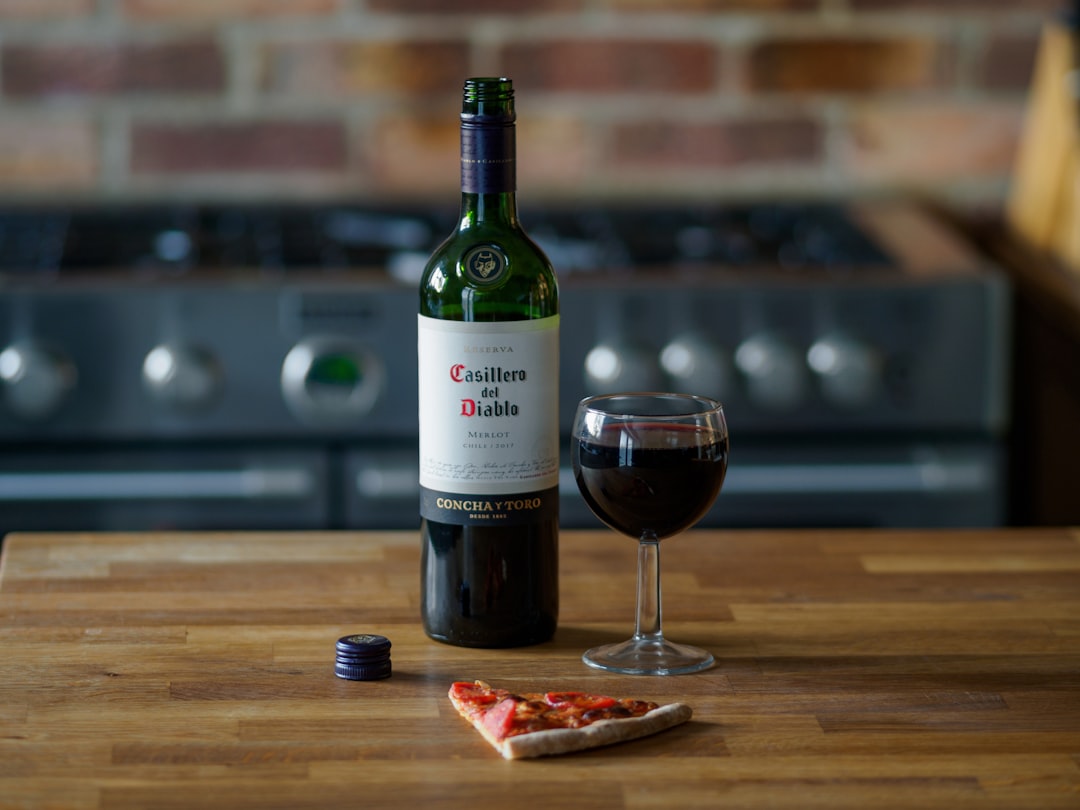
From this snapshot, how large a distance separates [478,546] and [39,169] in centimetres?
175

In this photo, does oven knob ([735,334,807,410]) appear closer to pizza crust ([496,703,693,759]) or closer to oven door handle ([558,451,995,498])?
oven door handle ([558,451,995,498])

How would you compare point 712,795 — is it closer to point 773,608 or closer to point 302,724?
→ point 302,724

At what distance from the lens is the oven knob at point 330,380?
1.90 meters

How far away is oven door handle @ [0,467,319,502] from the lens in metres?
1.94

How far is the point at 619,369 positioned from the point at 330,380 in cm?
35

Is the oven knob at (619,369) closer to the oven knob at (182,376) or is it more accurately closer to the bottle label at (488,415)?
the oven knob at (182,376)

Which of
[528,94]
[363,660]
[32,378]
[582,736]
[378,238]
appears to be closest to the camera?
[582,736]

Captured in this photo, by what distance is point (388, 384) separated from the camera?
1921 millimetres

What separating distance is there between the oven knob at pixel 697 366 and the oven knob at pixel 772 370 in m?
0.03

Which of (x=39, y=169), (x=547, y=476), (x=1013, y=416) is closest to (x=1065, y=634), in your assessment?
(x=547, y=476)

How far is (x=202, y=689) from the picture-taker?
909mm

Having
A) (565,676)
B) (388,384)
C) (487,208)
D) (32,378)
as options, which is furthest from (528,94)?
(565,676)

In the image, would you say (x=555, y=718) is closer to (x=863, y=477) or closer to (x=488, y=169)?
(x=488, y=169)

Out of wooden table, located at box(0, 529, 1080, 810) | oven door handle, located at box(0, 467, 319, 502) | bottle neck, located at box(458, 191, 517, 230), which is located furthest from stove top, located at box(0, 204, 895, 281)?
bottle neck, located at box(458, 191, 517, 230)
